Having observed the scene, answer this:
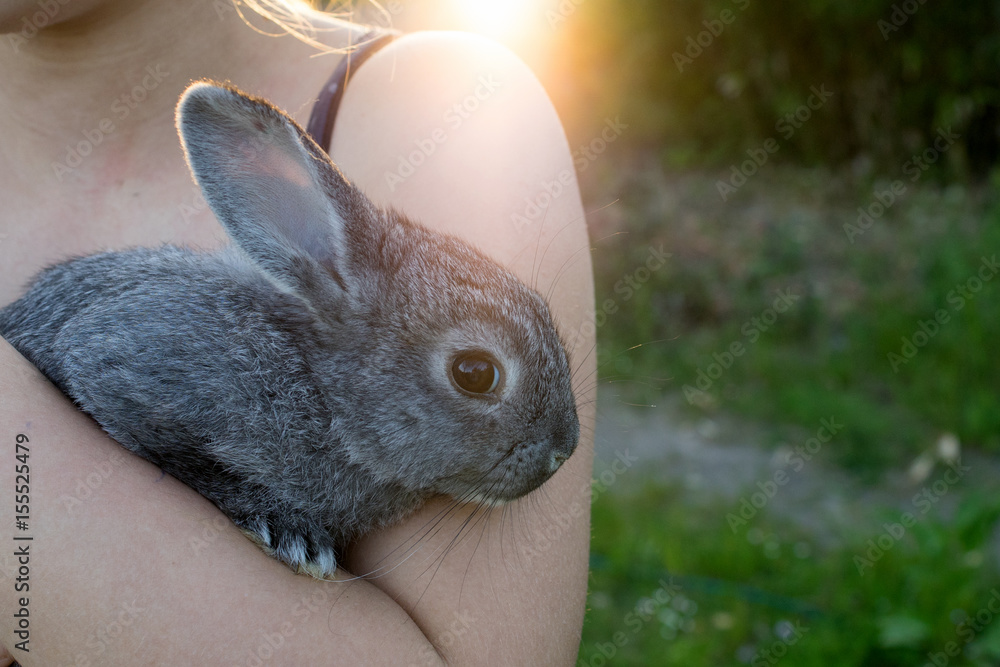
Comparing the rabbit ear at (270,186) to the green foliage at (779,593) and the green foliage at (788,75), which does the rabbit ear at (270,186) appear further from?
the green foliage at (788,75)

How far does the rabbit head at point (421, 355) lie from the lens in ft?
6.08

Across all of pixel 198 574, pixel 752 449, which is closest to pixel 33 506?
pixel 198 574

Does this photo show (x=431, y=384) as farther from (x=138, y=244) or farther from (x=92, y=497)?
(x=138, y=244)

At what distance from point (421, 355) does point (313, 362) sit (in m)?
0.24

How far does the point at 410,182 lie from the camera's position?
201 cm

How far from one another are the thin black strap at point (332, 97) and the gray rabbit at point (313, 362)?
10.9 inches

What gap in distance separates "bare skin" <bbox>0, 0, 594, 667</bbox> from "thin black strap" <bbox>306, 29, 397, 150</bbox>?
0.03 meters

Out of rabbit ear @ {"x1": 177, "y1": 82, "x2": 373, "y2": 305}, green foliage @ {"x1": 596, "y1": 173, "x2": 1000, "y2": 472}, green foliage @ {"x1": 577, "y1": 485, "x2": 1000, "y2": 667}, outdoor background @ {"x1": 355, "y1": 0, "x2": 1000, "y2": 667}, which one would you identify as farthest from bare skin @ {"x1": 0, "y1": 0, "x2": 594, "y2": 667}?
green foliage @ {"x1": 596, "y1": 173, "x2": 1000, "y2": 472}

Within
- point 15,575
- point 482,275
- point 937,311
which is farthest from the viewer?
point 937,311

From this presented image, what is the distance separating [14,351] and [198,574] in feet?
2.08

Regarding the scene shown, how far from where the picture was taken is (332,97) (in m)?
2.09

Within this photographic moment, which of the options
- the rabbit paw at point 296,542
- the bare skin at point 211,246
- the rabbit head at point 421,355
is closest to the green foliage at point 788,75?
the bare skin at point 211,246

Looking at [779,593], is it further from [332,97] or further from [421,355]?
Answer: [332,97]

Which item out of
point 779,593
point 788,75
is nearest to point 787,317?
point 779,593
